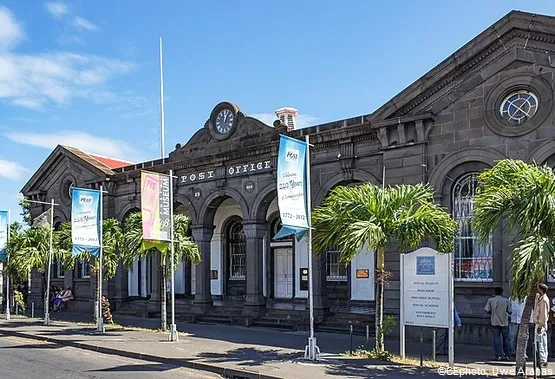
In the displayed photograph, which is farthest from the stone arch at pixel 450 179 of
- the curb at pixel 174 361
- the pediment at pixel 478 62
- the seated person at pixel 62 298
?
the seated person at pixel 62 298

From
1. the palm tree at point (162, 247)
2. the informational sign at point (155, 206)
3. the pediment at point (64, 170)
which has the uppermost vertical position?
the pediment at point (64, 170)

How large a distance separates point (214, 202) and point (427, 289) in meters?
12.7

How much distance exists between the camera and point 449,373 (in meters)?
12.0

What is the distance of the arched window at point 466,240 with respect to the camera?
1694 cm

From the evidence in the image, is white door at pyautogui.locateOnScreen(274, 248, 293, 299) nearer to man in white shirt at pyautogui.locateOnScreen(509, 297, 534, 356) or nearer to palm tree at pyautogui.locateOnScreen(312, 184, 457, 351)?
palm tree at pyautogui.locateOnScreen(312, 184, 457, 351)

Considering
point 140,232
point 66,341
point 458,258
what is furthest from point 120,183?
point 458,258

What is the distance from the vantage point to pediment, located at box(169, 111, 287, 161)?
22547 millimetres

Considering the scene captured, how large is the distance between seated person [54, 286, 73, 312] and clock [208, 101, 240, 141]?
457 inches

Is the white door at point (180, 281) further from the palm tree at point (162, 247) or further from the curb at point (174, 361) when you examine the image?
the curb at point (174, 361)

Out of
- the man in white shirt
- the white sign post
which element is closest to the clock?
the white sign post

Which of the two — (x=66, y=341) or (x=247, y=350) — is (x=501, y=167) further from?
(x=66, y=341)

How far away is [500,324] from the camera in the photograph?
14227 mm

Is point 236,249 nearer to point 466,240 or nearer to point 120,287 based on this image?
point 120,287

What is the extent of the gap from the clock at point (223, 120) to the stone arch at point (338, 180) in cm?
483
